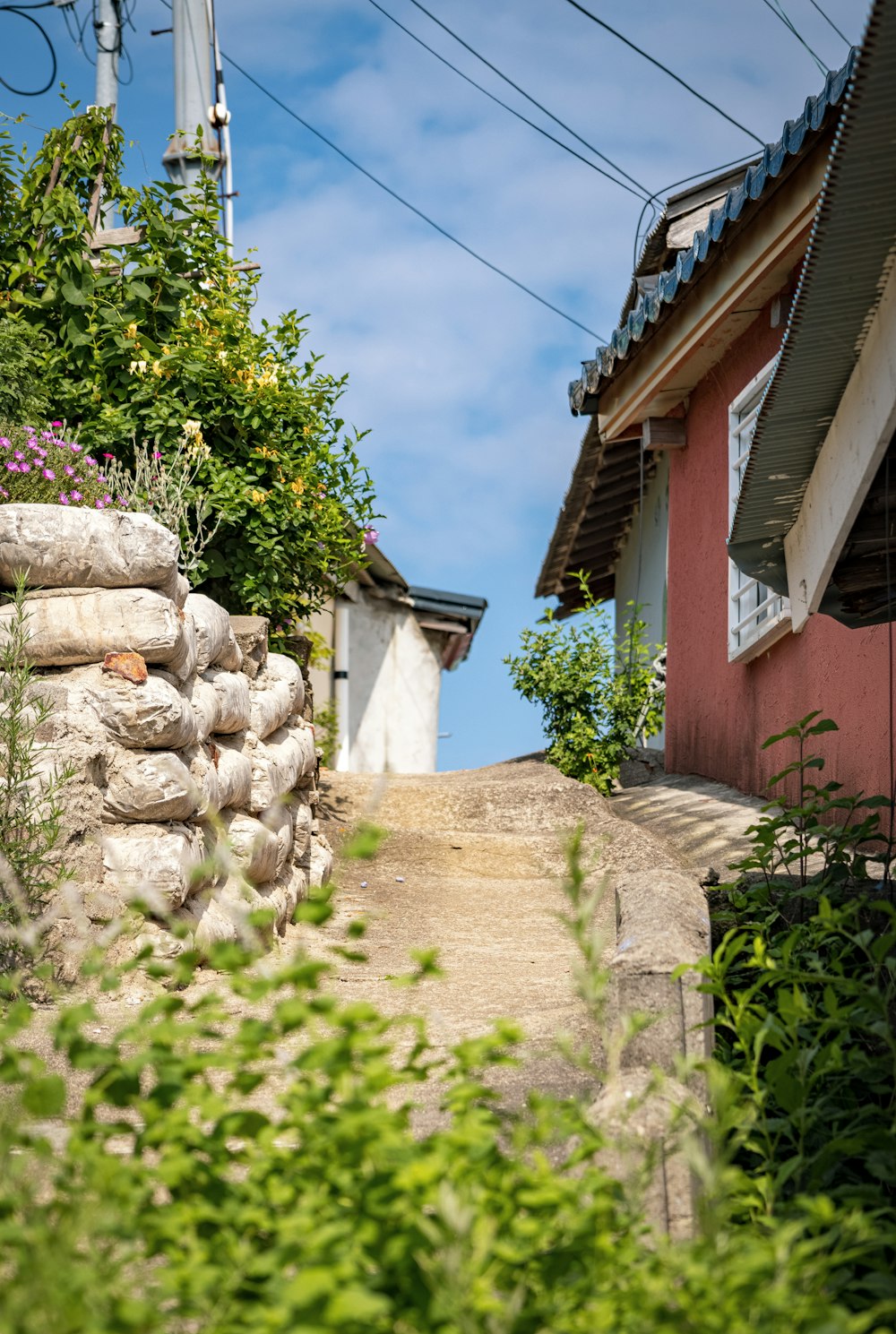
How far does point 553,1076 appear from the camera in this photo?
3254mm

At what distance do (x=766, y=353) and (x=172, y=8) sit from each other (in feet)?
17.7

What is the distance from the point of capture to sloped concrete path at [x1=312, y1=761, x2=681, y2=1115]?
3969 millimetres

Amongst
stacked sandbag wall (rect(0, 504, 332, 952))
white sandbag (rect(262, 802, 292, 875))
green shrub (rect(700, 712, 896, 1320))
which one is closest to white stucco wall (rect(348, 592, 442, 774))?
white sandbag (rect(262, 802, 292, 875))

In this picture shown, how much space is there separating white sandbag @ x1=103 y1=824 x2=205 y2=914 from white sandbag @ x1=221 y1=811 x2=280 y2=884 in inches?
19.6

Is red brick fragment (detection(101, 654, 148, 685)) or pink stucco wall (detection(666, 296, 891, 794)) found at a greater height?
pink stucco wall (detection(666, 296, 891, 794))

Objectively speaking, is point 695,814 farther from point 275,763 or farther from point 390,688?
point 390,688

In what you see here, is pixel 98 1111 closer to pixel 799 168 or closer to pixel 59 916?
pixel 59 916

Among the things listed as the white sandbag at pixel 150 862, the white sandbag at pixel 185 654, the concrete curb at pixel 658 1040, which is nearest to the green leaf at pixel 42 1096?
the concrete curb at pixel 658 1040

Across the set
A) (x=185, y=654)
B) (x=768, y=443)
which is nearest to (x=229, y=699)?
(x=185, y=654)

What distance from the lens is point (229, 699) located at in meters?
5.30

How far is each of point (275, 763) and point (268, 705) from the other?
358 mm

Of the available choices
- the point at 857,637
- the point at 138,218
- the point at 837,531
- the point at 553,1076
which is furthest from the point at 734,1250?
the point at 138,218

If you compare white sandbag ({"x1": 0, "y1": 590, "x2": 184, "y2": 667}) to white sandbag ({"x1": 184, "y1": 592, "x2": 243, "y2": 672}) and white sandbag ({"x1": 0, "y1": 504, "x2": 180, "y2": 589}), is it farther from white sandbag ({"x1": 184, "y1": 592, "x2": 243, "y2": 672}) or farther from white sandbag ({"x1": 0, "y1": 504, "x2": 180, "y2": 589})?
white sandbag ({"x1": 184, "y1": 592, "x2": 243, "y2": 672})

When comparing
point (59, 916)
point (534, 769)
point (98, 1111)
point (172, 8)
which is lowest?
point (98, 1111)
